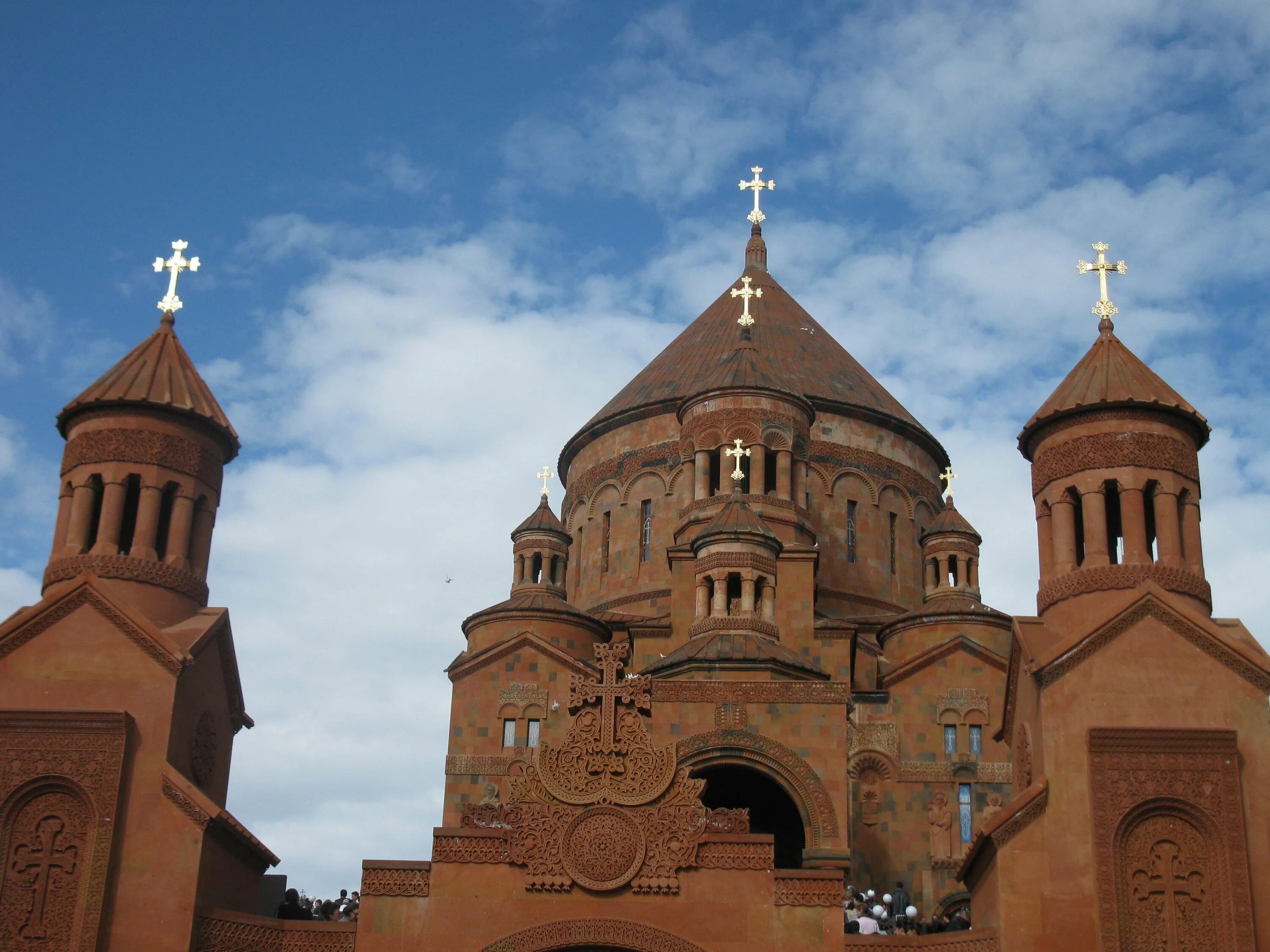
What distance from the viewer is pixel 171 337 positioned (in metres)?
26.0

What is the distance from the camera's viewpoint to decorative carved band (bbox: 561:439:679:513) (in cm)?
4203

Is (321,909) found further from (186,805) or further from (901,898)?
(901,898)

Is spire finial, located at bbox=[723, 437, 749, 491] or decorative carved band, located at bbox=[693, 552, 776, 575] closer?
decorative carved band, located at bbox=[693, 552, 776, 575]

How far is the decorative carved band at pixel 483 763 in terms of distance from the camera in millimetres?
33188

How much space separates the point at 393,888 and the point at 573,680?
3528 mm

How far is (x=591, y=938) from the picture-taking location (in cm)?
2083

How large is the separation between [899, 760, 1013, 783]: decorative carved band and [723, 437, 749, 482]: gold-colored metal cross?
670 cm

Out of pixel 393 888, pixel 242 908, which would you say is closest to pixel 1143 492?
pixel 393 888

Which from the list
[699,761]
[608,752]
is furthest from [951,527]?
[608,752]

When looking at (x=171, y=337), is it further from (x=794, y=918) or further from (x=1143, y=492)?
(x=1143, y=492)

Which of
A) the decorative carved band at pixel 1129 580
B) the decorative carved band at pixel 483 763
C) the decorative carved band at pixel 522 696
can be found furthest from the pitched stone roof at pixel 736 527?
the decorative carved band at pixel 1129 580

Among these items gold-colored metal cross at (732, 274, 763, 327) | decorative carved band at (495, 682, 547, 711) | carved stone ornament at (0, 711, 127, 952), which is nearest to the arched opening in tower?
→ decorative carved band at (495, 682, 547, 711)

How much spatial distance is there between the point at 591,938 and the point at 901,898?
10811mm

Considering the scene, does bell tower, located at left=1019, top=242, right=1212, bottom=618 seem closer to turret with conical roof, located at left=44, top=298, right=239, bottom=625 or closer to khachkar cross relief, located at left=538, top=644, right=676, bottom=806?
khachkar cross relief, located at left=538, top=644, right=676, bottom=806
